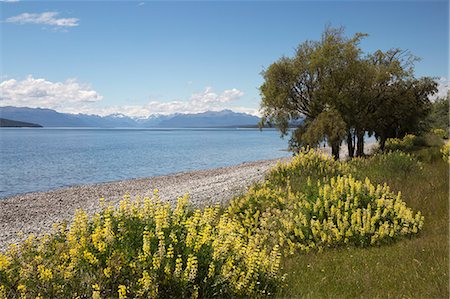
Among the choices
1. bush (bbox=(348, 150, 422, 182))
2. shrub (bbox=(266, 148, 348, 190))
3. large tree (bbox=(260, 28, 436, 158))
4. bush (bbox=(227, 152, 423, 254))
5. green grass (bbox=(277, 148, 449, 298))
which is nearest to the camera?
green grass (bbox=(277, 148, 449, 298))

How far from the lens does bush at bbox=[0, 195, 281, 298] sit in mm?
4340

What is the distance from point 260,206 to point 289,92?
20264mm

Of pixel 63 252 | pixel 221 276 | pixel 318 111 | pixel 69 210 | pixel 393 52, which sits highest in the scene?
pixel 393 52

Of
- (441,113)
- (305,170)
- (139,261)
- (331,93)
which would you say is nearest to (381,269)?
(139,261)

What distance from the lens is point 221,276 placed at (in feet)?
15.9

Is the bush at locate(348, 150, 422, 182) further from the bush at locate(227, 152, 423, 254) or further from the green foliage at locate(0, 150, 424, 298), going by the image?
the green foliage at locate(0, 150, 424, 298)

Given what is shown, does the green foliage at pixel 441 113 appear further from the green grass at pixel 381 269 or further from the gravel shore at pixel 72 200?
the green grass at pixel 381 269

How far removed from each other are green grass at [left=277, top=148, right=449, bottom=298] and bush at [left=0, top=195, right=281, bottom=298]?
2.85 feet

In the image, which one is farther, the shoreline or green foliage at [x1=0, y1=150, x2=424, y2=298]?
the shoreline

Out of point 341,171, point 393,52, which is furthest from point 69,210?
point 393,52

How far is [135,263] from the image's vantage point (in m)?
4.44

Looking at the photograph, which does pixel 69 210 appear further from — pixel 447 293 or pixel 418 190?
pixel 447 293

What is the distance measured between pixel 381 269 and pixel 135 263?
3.81 metres

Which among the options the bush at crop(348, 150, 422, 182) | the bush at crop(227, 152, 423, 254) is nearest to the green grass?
the bush at crop(227, 152, 423, 254)
